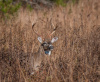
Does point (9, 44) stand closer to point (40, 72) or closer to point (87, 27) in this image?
point (40, 72)

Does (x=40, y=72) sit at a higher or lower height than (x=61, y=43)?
lower

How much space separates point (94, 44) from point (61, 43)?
609mm

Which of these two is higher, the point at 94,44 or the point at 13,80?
the point at 94,44

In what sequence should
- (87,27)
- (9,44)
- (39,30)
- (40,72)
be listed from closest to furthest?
(40,72) → (9,44) → (87,27) → (39,30)

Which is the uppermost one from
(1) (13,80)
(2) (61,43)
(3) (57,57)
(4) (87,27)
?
(4) (87,27)

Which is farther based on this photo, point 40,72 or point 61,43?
point 61,43

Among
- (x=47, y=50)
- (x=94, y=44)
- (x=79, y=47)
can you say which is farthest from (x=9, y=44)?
(x=94, y=44)

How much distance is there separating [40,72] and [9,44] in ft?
2.88

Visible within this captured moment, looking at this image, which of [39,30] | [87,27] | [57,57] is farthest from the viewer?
[39,30]

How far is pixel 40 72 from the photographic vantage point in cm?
263

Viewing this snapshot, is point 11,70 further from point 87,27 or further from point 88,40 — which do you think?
point 87,27

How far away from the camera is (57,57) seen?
2877mm

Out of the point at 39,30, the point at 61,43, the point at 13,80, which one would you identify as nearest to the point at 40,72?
the point at 13,80

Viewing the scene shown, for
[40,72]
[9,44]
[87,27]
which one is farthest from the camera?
[87,27]
